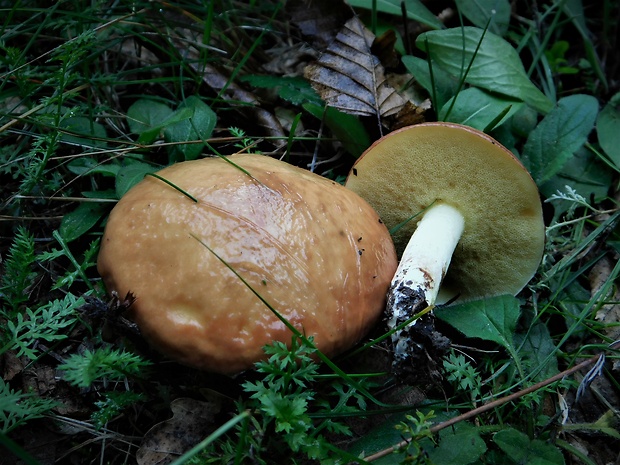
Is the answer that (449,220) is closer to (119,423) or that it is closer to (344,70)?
(344,70)

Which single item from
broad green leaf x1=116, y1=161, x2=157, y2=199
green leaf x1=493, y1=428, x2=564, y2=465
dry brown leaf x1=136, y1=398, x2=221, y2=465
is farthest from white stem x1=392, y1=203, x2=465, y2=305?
broad green leaf x1=116, y1=161, x2=157, y2=199

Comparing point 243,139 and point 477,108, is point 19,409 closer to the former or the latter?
point 243,139

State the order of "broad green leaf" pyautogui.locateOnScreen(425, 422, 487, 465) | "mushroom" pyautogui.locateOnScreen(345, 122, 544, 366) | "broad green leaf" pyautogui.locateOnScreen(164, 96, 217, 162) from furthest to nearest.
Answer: "broad green leaf" pyautogui.locateOnScreen(164, 96, 217, 162), "mushroom" pyautogui.locateOnScreen(345, 122, 544, 366), "broad green leaf" pyautogui.locateOnScreen(425, 422, 487, 465)

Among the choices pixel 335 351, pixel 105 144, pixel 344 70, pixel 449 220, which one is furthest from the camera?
pixel 344 70

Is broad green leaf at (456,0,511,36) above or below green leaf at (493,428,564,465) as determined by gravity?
above

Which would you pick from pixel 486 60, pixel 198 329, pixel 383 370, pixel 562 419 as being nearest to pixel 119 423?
pixel 198 329

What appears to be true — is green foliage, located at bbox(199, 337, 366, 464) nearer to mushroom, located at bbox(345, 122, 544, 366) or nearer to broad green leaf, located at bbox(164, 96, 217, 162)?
mushroom, located at bbox(345, 122, 544, 366)
